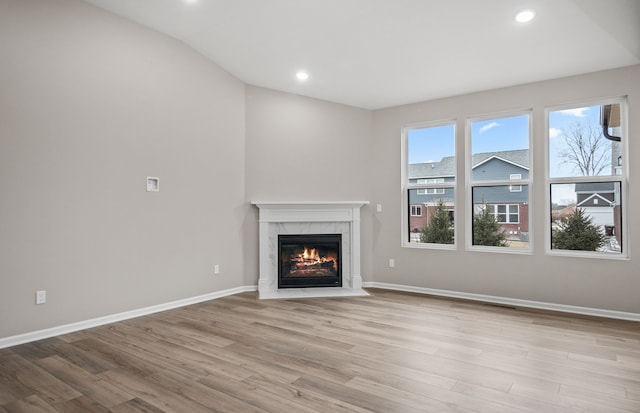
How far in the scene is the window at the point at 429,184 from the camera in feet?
17.6

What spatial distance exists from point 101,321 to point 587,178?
553cm

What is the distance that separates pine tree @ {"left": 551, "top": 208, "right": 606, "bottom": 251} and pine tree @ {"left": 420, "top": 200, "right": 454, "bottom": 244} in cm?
126

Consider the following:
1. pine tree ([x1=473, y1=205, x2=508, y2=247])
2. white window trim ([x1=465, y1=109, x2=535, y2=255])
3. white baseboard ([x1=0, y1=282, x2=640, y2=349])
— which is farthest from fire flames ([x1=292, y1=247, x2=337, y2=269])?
pine tree ([x1=473, y1=205, x2=508, y2=247])

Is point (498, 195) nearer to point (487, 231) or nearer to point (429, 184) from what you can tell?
point (487, 231)

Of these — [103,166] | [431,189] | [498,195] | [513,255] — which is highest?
[103,166]

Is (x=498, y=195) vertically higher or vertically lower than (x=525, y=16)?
lower

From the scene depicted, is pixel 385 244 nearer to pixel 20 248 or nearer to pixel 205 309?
pixel 205 309

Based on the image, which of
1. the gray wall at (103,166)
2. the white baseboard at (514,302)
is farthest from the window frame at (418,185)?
the gray wall at (103,166)

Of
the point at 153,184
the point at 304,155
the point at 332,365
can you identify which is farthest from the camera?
the point at 304,155

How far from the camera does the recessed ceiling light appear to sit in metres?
3.21

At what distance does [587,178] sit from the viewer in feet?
14.5

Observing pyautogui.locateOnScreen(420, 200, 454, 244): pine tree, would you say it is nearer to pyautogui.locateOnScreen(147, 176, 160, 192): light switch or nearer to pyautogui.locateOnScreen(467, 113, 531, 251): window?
pyautogui.locateOnScreen(467, 113, 531, 251): window

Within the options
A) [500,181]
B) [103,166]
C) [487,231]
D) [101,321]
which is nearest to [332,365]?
[101,321]

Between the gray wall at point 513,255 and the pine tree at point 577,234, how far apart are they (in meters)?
0.16
